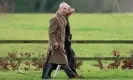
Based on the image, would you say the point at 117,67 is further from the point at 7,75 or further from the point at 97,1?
the point at 97,1

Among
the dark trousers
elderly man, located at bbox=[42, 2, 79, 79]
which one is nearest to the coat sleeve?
elderly man, located at bbox=[42, 2, 79, 79]

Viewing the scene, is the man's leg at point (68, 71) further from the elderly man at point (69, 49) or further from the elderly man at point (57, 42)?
the elderly man at point (69, 49)

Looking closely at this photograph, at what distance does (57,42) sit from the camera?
11414 mm

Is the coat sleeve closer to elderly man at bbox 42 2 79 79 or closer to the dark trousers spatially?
elderly man at bbox 42 2 79 79

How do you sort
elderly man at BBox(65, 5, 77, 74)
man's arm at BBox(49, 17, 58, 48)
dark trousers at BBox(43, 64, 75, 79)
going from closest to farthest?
man's arm at BBox(49, 17, 58, 48), dark trousers at BBox(43, 64, 75, 79), elderly man at BBox(65, 5, 77, 74)

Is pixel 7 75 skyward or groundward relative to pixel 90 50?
skyward

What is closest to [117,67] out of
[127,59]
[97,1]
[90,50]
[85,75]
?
[127,59]

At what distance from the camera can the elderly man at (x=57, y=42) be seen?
11.3 meters

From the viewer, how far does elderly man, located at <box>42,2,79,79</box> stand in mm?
11328

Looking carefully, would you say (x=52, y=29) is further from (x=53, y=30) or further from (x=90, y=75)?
(x=90, y=75)

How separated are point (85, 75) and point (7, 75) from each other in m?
1.87

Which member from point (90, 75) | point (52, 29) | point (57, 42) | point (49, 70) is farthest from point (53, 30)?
point (90, 75)

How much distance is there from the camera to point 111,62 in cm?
1555

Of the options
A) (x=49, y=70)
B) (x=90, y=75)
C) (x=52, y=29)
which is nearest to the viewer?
(x=52, y=29)
